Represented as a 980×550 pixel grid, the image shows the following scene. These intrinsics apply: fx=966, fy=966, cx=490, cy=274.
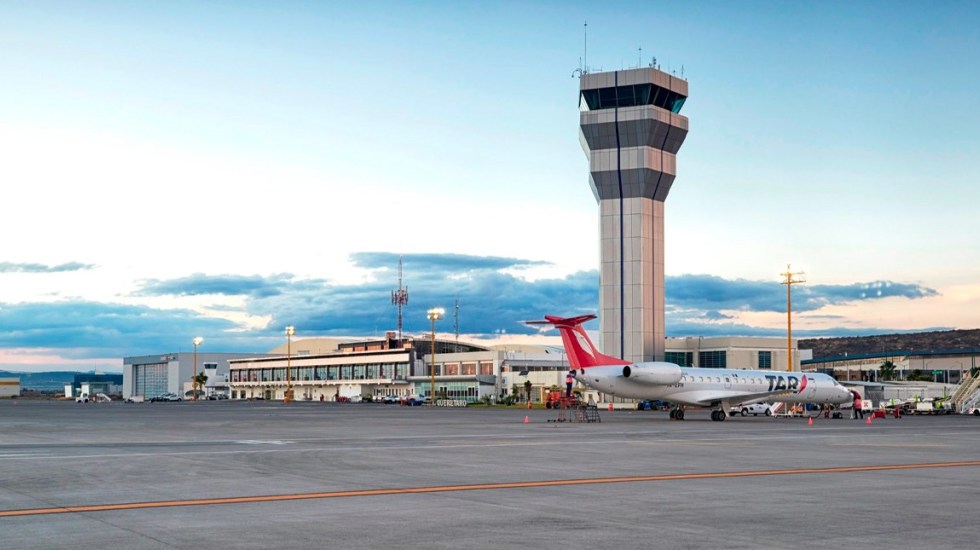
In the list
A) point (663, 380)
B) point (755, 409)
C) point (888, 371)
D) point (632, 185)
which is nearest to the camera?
point (663, 380)

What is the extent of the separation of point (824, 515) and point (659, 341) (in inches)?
3758

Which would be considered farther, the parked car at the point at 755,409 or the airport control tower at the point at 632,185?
the airport control tower at the point at 632,185

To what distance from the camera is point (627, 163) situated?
105 metres

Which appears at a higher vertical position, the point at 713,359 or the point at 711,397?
the point at 713,359

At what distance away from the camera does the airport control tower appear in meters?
103

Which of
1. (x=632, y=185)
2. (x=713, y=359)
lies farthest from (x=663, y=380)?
(x=713, y=359)

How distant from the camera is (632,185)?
345 feet

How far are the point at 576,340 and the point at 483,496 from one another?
41.7 metres

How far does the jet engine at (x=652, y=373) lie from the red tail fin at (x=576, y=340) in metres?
0.96

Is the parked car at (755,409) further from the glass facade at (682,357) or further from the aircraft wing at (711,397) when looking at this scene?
the glass facade at (682,357)

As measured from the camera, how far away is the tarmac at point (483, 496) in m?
12.6

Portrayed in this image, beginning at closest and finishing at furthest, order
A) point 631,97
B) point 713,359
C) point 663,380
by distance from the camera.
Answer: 1. point 663,380
2. point 631,97
3. point 713,359

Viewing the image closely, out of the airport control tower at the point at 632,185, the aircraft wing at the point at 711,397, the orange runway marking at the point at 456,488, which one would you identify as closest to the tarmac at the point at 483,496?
the orange runway marking at the point at 456,488

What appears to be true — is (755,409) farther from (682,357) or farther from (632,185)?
(682,357)
